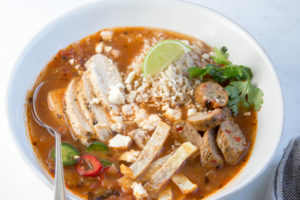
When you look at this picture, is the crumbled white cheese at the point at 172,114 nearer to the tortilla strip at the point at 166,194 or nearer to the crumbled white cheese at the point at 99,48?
the tortilla strip at the point at 166,194

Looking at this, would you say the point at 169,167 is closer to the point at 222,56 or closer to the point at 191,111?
the point at 191,111

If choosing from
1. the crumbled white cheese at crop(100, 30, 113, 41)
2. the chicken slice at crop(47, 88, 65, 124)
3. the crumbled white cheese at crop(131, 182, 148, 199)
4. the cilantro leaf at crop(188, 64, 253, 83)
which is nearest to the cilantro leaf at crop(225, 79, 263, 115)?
the cilantro leaf at crop(188, 64, 253, 83)

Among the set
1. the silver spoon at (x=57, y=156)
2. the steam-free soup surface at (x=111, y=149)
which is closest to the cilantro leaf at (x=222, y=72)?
the steam-free soup surface at (x=111, y=149)

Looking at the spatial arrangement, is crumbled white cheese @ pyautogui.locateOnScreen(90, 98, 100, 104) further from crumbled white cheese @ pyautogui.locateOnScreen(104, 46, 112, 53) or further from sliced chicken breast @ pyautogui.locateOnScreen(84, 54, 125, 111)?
crumbled white cheese @ pyautogui.locateOnScreen(104, 46, 112, 53)

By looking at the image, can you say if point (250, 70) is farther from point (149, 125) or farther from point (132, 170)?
point (132, 170)

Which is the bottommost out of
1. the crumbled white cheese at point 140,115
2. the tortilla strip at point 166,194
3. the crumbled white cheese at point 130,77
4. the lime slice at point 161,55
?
the tortilla strip at point 166,194

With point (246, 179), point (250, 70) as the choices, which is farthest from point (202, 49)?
point (246, 179)
